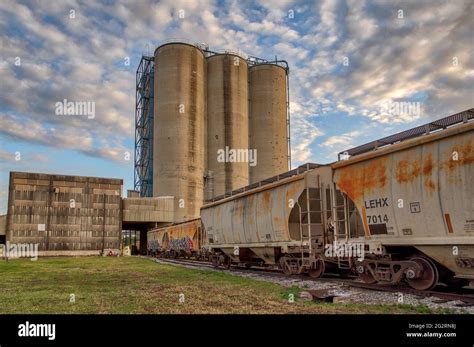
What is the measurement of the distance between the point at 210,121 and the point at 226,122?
2456mm

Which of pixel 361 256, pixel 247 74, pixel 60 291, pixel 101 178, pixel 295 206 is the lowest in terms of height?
pixel 60 291

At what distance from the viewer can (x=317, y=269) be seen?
14.2 metres

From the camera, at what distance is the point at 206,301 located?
936 cm

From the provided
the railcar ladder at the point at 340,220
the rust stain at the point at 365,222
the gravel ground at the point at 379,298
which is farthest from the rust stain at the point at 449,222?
the railcar ladder at the point at 340,220

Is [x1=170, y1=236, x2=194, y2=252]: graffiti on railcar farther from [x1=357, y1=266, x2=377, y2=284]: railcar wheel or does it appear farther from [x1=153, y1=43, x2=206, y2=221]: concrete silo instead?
[x1=357, y1=266, x2=377, y2=284]: railcar wheel

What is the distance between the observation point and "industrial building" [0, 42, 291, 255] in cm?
4681

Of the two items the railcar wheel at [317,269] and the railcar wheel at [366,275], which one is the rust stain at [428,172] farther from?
the railcar wheel at [317,269]

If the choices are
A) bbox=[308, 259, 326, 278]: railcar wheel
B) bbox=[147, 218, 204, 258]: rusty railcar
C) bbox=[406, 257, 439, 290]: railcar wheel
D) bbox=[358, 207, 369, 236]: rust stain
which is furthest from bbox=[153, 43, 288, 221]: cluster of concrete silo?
bbox=[406, 257, 439, 290]: railcar wheel

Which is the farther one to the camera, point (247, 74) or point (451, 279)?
point (247, 74)

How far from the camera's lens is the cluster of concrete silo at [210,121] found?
173ft
